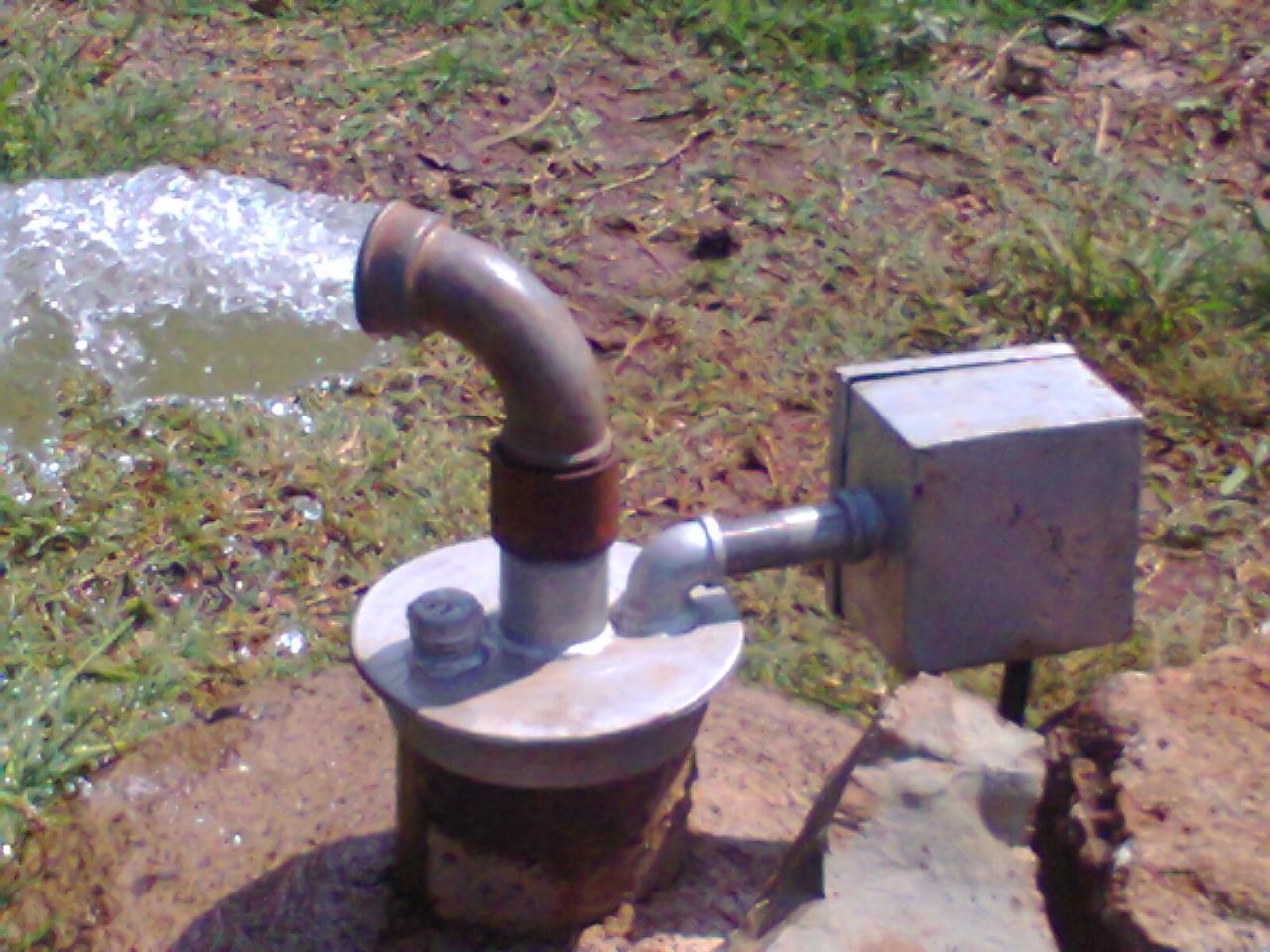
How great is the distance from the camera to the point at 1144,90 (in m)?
4.40

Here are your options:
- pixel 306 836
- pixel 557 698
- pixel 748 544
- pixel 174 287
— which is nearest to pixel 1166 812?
pixel 748 544

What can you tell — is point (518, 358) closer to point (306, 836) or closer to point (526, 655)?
point (526, 655)

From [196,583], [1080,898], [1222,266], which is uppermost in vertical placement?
[1080,898]

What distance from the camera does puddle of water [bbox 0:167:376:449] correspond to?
3.27m

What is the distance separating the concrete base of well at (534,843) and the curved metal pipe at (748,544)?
21 cm

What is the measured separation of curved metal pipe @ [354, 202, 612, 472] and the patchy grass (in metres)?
1.15

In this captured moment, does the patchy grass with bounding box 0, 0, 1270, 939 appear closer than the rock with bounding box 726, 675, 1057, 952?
No

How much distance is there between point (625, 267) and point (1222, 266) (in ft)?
4.33

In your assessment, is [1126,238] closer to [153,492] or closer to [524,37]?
[524,37]

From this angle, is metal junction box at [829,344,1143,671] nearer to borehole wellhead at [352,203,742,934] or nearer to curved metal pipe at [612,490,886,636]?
curved metal pipe at [612,490,886,636]

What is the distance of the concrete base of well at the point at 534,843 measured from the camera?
1655 millimetres

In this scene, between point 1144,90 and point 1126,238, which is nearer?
point 1126,238

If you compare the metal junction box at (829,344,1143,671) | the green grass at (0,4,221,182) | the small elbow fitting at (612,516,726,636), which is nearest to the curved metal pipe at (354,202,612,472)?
the small elbow fitting at (612,516,726,636)

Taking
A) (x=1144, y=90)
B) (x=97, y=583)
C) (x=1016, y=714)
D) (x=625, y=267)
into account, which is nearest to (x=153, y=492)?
(x=97, y=583)
